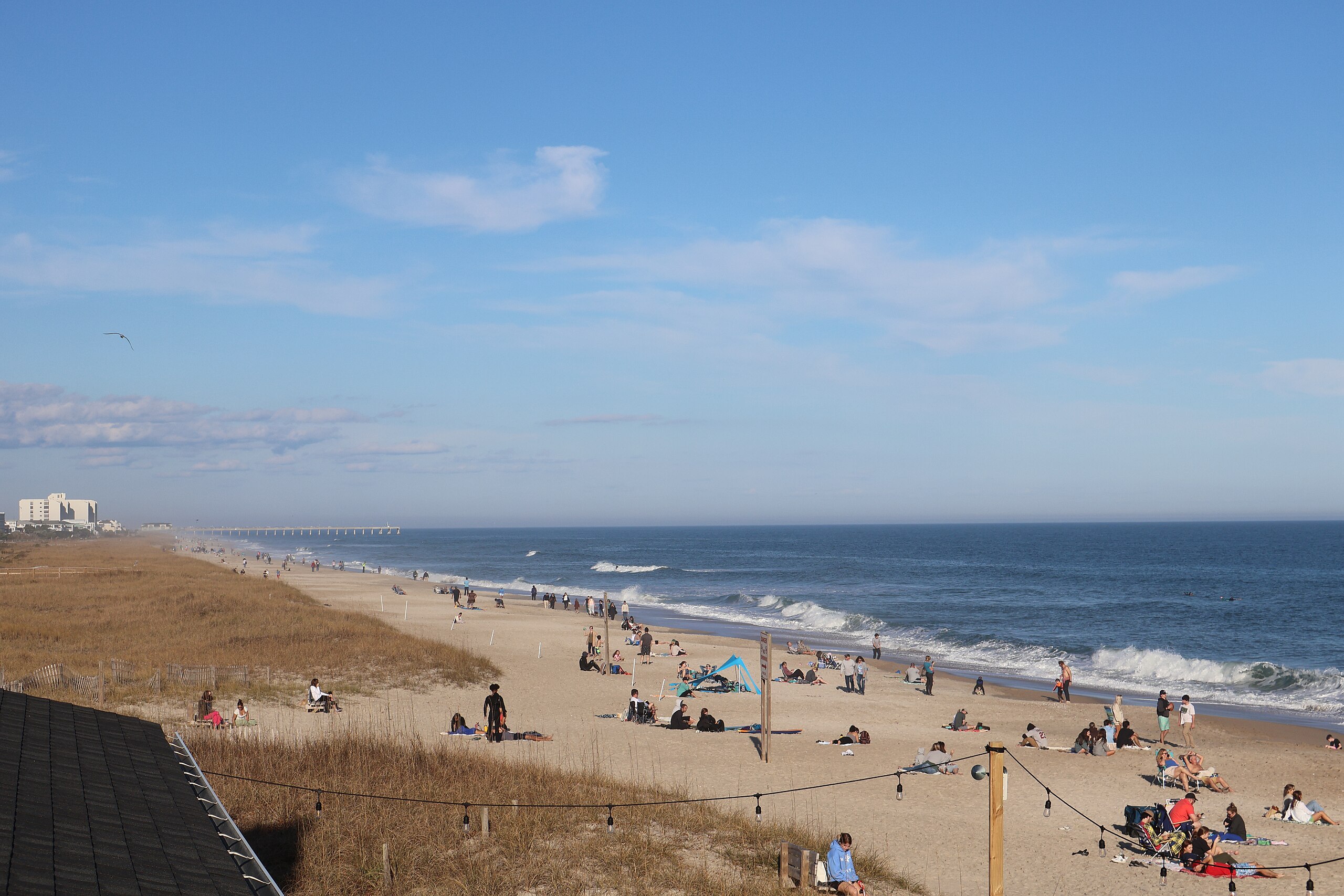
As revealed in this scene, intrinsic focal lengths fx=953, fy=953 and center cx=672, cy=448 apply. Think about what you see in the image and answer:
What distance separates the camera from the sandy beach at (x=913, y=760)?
48.7ft

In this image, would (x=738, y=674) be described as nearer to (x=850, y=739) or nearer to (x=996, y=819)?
(x=850, y=739)

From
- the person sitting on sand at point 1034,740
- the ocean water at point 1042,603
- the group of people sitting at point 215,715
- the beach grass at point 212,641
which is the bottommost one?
the ocean water at point 1042,603

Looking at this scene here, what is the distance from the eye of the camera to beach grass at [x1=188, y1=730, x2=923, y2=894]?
11.8m

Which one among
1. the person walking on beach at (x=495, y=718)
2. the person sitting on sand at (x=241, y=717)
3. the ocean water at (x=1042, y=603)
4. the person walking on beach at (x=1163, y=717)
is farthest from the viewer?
the ocean water at (x=1042, y=603)

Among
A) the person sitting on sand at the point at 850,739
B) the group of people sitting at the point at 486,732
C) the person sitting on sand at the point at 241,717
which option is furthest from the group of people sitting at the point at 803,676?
the person sitting on sand at the point at 241,717

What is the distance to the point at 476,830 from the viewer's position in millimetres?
13352

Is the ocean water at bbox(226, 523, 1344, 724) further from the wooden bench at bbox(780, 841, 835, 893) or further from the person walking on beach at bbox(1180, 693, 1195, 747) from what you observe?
the wooden bench at bbox(780, 841, 835, 893)

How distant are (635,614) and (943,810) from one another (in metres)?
45.0

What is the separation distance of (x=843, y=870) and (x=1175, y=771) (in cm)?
1065

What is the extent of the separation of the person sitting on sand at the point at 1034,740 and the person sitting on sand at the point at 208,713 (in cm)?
1836

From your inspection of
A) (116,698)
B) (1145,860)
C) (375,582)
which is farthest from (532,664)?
(375,582)

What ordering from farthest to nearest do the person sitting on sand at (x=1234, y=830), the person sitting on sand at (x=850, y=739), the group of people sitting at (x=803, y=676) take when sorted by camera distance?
the group of people sitting at (x=803, y=676) < the person sitting on sand at (x=850, y=739) < the person sitting on sand at (x=1234, y=830)

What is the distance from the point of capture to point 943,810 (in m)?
17.2

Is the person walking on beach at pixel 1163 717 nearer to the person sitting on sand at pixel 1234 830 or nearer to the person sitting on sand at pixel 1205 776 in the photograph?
the person sitting on sand at pixel 1205 776
